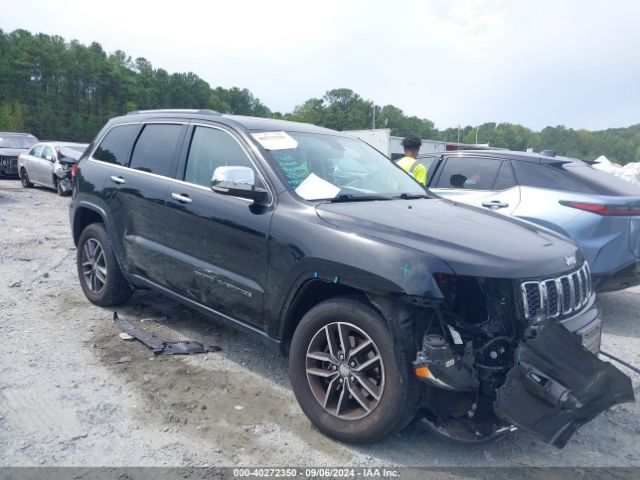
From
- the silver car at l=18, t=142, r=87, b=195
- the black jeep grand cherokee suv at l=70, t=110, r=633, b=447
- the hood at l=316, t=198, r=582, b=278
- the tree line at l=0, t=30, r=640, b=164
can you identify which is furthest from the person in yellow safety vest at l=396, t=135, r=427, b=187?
the tree line at l=0, t=30, r=640, b=164

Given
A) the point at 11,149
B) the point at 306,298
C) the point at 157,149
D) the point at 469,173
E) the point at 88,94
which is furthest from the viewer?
the point at 88,94

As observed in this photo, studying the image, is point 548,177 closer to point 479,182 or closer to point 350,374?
point 479,182

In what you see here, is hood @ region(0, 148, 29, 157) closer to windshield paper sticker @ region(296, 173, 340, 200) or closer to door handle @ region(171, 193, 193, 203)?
door handle @ region(171, 193, 193, 203)

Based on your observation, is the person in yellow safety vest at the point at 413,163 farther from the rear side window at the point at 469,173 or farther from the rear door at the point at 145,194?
the rear door at the point at 145,194

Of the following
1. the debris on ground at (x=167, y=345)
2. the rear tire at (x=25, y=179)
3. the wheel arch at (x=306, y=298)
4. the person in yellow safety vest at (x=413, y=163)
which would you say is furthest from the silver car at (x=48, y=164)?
the wheel arch at (x=306, y=298)

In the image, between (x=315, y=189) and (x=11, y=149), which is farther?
(x=11, y=149)

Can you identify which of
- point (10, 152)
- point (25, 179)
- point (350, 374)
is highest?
point (350, 374)

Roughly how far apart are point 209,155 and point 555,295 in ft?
8.59

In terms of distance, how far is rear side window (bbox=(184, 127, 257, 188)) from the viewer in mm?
3783

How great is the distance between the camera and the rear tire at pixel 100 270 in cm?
481

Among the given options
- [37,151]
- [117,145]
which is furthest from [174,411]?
[37,151]

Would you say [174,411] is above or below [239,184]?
below

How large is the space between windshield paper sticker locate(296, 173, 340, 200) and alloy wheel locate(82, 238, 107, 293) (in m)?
Result: 2.42

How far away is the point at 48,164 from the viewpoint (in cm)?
1505
